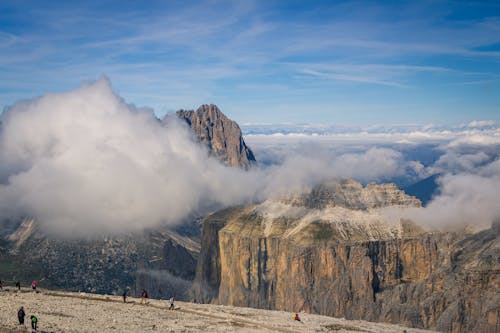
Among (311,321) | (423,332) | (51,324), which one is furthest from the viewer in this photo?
(423,332)

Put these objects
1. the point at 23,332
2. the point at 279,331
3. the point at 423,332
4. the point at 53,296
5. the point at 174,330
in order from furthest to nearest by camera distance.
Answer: the point at 423,332 < the point at 53,296 < the point at 279,331 < the point at 174,330 < the point at 23,332

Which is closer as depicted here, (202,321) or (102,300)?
(202,321)

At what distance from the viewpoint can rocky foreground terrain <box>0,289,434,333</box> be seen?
9262 centimetres

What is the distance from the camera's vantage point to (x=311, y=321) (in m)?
135

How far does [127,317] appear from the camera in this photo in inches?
4136

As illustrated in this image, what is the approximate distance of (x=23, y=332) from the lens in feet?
260

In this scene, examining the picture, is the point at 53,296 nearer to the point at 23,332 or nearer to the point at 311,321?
the point at 23,332

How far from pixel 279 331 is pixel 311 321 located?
26.4m

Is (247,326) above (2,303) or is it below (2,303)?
below

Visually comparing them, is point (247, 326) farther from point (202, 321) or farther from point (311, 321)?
point (311, 321)

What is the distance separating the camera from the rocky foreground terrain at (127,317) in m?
92.6

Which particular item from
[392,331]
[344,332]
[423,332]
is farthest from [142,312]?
[423,332]

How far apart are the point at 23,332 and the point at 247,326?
46.1 metres

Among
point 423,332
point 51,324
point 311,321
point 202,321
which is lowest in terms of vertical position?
point 423,332
